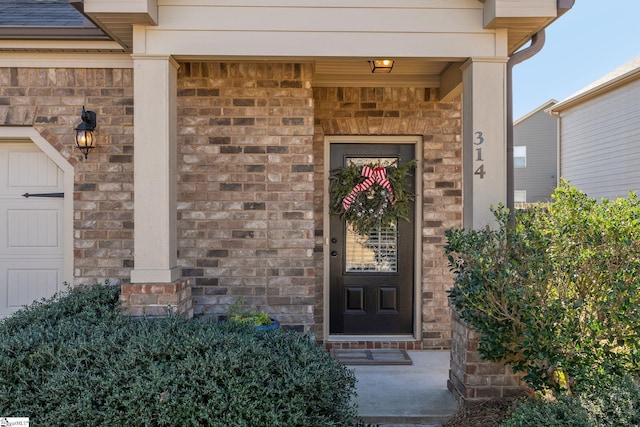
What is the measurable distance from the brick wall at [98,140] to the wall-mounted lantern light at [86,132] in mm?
82

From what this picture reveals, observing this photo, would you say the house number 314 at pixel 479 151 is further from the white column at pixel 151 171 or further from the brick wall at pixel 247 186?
the white column at pixel 151 171

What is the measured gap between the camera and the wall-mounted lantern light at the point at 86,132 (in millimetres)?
4109

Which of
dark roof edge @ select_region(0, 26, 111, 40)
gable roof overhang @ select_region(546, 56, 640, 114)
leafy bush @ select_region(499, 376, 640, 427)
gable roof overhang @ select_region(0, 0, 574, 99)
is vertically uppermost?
gable roof overhang @ select_region(546, 56, 640, 114)

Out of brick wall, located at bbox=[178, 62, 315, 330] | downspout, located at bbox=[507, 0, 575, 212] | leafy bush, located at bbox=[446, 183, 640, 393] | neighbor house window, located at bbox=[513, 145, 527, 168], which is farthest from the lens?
neighbor house window, located at bbox=[513, 145, 527, 168]

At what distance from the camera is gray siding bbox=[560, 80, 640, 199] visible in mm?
9466

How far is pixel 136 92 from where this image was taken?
340 cm

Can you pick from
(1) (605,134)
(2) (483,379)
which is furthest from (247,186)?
A: (1) (605,134)

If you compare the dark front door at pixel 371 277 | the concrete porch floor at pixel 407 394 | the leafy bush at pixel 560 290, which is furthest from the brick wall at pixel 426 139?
the leafy bush at pixel 560 290

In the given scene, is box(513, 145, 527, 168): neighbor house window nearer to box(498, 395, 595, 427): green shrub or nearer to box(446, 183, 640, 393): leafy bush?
box(446, 183, 640, 393): leafy bush

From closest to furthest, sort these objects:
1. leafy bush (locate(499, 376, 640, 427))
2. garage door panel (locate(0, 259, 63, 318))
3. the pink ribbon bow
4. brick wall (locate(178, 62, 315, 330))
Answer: leafy bush (locate(499, 376, 640, 427)) < brick wall (locate(178, 62, 315, 330)) < garage door panel (locate(0, 259, 63, 318)) < the pink ribbon bow

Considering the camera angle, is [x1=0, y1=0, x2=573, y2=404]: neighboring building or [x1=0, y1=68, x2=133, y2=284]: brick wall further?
[x1=0, y1=68, x2=133, y2=284]: brick wall

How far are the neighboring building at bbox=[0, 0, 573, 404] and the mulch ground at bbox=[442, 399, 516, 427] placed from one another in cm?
10

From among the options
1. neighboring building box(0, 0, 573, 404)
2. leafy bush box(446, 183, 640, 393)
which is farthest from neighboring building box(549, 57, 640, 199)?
leafy bush box(446, 183, 640, 393)

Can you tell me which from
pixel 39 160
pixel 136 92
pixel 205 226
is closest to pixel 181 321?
pixel 205 226
